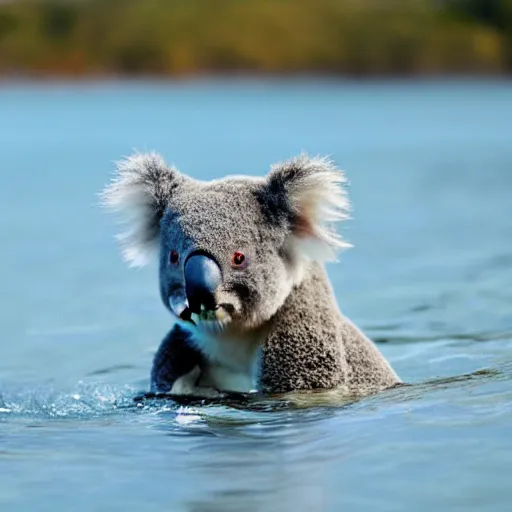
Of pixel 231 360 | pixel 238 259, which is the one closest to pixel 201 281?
pixel 238 259

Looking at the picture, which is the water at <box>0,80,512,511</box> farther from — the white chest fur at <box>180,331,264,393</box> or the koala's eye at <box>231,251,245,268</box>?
the koala's eye at <box>231,251,245,268</box>

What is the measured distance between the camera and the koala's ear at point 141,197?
214 inches

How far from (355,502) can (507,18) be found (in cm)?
7960

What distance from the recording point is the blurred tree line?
81500 millimetres

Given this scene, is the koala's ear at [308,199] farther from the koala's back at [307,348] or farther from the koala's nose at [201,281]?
the koala's nose at [201,281]

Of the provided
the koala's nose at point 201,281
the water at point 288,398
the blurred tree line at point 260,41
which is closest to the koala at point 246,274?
the koala's nose at point 201,281

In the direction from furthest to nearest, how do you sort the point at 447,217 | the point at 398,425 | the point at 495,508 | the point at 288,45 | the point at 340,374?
the point at 288,45 → the point at 447,217 → the point at 340,374 → the point at 398,425 → the point at 495,508

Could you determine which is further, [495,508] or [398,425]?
[398,425]

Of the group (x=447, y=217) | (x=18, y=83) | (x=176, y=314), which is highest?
(x=18, y=83)

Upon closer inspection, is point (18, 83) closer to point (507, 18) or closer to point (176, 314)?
point (507, 18)

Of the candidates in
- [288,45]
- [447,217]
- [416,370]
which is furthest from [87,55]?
[416,370]

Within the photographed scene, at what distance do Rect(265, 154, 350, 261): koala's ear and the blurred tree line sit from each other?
71.7m

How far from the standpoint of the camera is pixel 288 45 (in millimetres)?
86938

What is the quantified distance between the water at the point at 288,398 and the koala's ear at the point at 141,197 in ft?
2.38
